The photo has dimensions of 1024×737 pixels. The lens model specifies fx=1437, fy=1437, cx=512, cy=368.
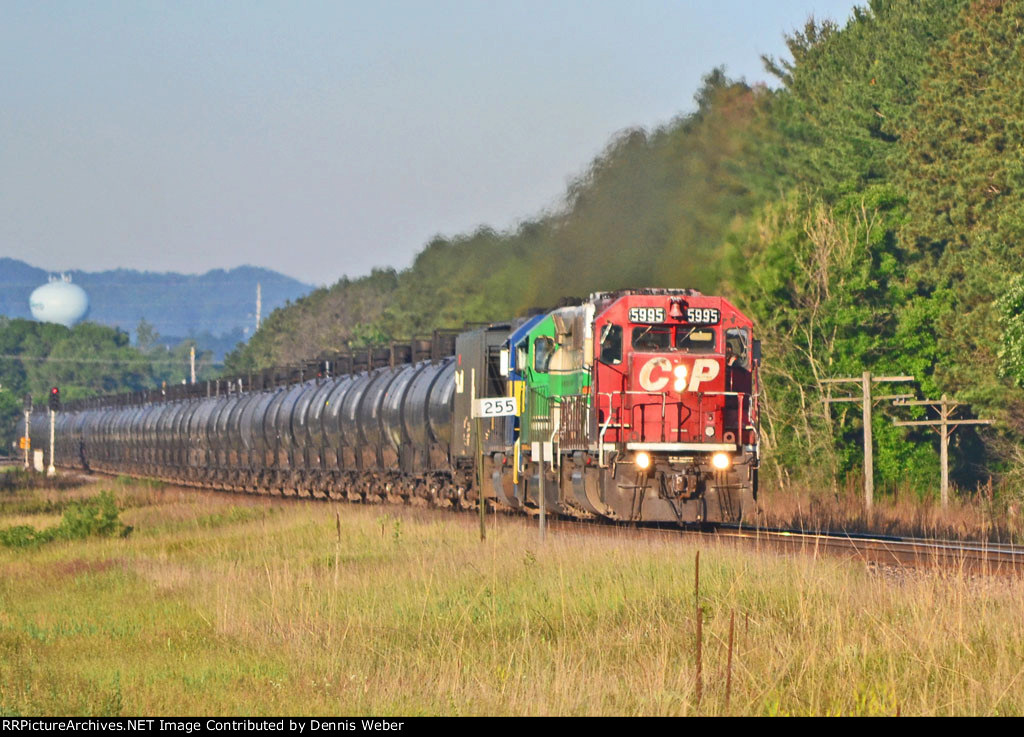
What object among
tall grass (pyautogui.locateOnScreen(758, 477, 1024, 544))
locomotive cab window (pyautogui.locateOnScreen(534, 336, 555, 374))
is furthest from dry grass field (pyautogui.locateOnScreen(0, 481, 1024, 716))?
tall grass (pyautogui.locateOnScreen(758, 477, 1024, 544))

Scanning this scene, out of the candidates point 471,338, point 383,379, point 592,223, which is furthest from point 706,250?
point 471,338

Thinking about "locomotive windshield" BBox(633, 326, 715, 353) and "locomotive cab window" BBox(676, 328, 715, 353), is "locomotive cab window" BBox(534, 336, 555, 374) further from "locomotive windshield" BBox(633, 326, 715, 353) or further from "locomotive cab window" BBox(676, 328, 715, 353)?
"locomotive cab window" BBox(676, 328, 715, 353)

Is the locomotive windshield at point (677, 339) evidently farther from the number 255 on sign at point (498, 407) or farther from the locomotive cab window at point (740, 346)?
the number 255 on sign at point (498, 407)

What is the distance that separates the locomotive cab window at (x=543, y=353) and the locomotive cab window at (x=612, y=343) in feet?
5.79

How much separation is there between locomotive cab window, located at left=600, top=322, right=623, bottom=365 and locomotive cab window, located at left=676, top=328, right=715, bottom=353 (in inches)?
35.3

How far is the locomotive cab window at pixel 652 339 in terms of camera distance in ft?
70.3

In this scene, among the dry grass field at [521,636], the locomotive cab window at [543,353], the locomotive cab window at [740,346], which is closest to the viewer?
the dry grass field at [521,636]

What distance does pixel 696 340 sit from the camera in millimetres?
21625

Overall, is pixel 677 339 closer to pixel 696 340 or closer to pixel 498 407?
pixel 696 340

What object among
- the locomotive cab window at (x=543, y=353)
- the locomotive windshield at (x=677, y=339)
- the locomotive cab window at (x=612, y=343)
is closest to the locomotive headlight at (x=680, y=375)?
the locomotive windshield at (x=677, y=339)

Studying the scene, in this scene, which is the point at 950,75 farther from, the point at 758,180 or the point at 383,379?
the point at 383,379

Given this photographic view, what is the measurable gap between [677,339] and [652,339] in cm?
38

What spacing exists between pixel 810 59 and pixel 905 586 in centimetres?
5112

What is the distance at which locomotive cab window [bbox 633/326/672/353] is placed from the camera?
21.4m
